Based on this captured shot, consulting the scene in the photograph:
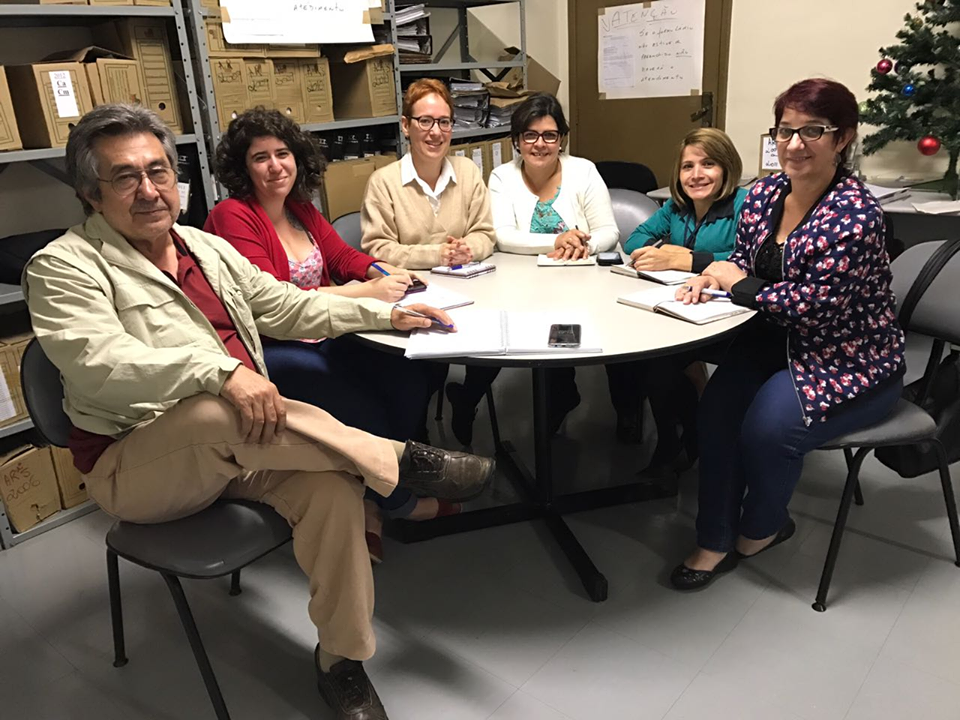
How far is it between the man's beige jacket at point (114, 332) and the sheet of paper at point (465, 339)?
0.41 meters

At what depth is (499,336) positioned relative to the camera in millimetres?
1614

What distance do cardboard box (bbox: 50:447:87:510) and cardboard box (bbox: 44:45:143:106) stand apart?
1.15 meters

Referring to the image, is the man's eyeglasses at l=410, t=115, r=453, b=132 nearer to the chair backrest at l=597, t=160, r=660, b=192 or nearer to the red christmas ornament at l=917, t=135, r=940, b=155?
the chair backrest at l=597, t=160, r=660, b=192

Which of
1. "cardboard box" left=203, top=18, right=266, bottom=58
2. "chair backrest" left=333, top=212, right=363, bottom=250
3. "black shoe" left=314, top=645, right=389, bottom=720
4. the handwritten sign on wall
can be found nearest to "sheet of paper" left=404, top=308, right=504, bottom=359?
"black shoe" left=314, top=645, right=389, bottom=720

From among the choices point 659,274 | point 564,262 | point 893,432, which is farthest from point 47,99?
point 893,432

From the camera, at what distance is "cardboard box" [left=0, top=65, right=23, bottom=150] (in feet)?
6.82

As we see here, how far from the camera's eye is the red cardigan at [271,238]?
6.56 ft

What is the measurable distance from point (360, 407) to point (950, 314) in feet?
5.13

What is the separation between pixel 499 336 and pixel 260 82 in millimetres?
1747

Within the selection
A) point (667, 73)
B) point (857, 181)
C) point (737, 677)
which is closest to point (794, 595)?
point (737, 677)

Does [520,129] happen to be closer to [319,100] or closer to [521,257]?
[521,257]

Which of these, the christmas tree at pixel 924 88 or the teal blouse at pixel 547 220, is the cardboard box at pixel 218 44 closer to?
the teal blouse at pixel 547 220

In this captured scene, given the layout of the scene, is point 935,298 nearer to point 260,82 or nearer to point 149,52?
point 260,82

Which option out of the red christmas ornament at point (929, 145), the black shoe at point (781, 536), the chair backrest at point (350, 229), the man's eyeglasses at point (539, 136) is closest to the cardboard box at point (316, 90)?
the chair backrest at point (350, 229)
